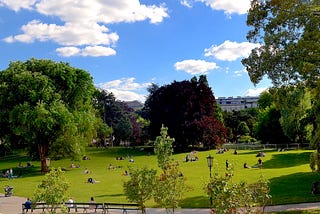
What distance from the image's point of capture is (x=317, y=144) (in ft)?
84.4

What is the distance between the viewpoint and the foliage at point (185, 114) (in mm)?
74594

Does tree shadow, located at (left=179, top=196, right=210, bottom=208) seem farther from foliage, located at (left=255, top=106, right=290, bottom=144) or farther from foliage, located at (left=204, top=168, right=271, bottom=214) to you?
foliage, located at (left=255, top=106, right=290, bottom=144)

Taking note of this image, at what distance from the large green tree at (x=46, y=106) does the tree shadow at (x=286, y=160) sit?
2534cm

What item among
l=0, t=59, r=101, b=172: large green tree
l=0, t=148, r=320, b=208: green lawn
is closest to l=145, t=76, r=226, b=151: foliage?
l=0, t=148, r=320, b=208: green lawn

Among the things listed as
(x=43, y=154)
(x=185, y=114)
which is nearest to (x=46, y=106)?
(x=43, y=154)

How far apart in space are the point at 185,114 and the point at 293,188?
4542 cm

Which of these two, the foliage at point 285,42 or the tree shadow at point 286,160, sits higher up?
the foliage at point 285,42

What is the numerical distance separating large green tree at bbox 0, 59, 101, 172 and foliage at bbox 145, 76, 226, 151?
21.3 m

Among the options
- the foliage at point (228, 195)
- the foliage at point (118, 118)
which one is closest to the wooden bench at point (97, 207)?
the foliage at point (228, 195)

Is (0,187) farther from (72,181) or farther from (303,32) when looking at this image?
(303,32)

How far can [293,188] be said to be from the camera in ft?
104

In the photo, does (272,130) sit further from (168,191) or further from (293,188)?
(168,191)

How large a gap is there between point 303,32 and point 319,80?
3373 mm

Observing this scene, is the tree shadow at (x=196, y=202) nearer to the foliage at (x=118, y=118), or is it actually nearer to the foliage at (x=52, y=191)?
the foliage at (x=52, y=191)
